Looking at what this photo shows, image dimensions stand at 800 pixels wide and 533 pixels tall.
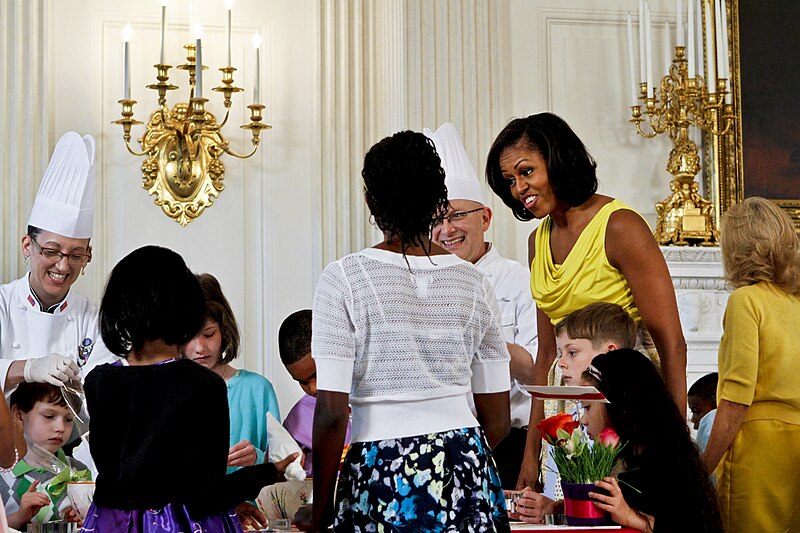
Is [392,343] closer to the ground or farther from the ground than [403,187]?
closer to the ground

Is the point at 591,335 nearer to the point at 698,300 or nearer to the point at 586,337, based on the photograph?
the point at 586,337

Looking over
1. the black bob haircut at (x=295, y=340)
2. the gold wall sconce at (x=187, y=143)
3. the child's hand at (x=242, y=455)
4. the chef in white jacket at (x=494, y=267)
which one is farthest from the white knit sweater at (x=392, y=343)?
the gold wall sconce at (x=187, y=143)

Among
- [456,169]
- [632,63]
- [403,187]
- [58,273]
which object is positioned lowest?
[58,273]

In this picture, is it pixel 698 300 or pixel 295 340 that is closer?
pixel 295 340

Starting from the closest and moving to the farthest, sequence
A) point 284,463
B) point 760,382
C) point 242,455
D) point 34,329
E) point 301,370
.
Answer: point 284,463, point 242,455, point 760,382, point 301,370, point 34,329

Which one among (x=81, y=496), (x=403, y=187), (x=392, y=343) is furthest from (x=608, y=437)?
(x=81, y=496)

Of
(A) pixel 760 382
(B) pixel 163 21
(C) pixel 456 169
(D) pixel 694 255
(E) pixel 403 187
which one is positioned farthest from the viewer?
(D) pixel 694 255

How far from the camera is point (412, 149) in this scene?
223 cm

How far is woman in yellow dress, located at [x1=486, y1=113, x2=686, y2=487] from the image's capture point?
2.76 metres

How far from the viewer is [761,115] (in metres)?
5.12

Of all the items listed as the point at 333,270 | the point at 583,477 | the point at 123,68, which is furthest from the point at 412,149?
the point at 123,68

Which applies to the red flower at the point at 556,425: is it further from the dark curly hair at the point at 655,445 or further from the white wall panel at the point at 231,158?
the white wall panel at the point at 231,158

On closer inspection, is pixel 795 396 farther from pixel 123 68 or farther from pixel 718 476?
pixel 123 68

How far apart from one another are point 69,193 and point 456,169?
137 centimetres
